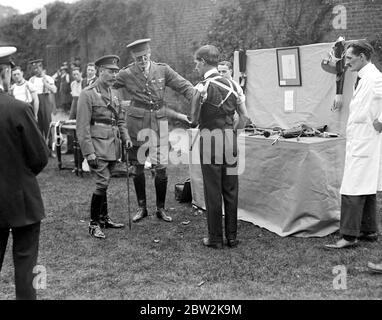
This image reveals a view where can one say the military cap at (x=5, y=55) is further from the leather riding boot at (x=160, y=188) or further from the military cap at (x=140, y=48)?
the leather riding boot at (x=160, y=188)

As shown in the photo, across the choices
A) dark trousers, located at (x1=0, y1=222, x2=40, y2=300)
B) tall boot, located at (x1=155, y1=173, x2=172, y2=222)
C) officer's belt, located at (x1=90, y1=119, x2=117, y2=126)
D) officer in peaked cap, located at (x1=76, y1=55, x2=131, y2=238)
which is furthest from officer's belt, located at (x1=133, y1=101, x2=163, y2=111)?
dark trousers, located at (x1=0, y1=222, x2=40, y2=300)

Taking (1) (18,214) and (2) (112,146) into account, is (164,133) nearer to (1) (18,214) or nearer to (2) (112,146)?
(2) (112,146)

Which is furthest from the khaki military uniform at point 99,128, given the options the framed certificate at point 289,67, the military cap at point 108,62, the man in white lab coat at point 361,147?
the man in white lab coat at point 361,147

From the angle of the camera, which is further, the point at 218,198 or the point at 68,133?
the point at 68,133

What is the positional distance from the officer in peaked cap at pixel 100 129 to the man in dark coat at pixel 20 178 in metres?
2.12

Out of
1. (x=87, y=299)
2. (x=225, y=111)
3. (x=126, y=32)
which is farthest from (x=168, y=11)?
(x=87, y=299)

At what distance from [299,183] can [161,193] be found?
5.87ft

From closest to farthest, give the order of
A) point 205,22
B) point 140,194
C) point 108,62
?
1. point 108,62
2. point 140,194
3. point 205,22

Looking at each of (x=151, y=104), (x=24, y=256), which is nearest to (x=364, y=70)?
(x=151, y=104)

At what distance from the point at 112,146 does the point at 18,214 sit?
2.47 meters

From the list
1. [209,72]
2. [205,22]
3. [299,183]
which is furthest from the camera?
[205,22]

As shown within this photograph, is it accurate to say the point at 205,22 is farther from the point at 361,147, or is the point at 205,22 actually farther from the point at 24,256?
the point at 24,256

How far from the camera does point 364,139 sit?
4777 millimetres

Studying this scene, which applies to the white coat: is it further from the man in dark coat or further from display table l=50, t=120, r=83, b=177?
display table l=50, t=120, r=83, b=177
